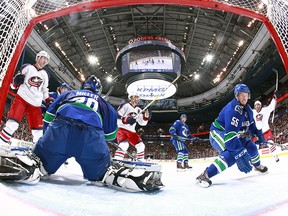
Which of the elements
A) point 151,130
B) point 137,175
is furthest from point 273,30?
point 151,130

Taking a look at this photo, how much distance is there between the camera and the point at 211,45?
14656mm

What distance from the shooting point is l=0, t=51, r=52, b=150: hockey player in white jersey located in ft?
10.1

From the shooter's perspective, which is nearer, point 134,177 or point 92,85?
point 134,177

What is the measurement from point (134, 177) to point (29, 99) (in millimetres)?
2024

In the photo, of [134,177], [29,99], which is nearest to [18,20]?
[29,99]

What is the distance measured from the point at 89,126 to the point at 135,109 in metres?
3.04

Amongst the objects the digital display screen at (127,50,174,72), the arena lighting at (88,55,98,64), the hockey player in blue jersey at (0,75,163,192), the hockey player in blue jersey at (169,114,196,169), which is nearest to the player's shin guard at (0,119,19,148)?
the hockey player in blue jersey at (0,75,163,192)

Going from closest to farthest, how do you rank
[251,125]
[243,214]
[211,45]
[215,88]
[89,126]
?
1. [243,214]
2. [89,126]
3. [251,125]
4. [211,45]
5. [215,88]

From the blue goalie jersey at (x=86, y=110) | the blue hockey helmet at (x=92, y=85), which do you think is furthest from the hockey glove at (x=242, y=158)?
the blue hockey helmet at (x=92, y=85)

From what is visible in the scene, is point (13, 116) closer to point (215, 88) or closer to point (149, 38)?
point (149, 38)

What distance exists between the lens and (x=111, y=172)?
75.3 inches

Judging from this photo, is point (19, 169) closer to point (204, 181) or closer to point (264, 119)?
point (204, 181)

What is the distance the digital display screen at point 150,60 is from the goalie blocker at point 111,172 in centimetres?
812

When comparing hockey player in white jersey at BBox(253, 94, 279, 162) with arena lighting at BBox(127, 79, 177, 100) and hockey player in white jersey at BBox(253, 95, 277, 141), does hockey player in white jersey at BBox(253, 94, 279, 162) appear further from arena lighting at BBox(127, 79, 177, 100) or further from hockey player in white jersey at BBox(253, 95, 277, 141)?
arena lighting at BBox(127, 79, 177, 100)
